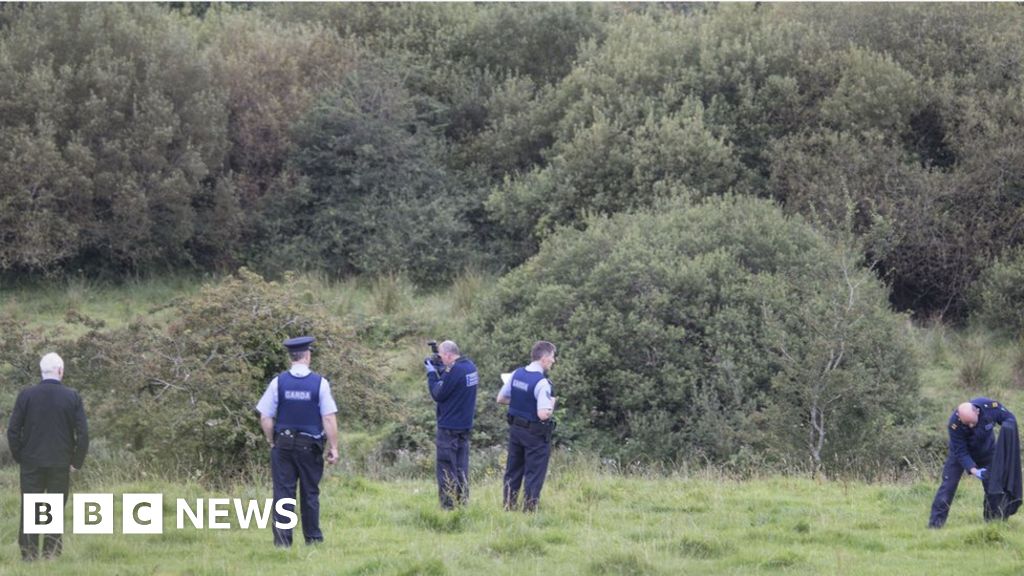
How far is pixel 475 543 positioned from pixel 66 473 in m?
3.66

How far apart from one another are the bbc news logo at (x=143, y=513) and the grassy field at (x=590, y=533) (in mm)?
231

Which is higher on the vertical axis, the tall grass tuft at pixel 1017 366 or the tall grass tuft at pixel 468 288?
the tall grass tuft at pixel 1017 366

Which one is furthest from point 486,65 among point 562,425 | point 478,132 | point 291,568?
point 291,568

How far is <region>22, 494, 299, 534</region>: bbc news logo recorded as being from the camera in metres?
11.2

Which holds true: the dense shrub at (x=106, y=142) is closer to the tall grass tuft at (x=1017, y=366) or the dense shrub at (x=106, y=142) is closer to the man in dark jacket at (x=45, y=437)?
the tall grass tuft at (x=1017, y=366)

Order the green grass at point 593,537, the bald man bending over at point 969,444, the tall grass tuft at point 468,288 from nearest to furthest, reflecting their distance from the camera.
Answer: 1. the green grass at point 593,537
2. the bald man bending over at point 969,444
3. the tall grass tuft at point 468,288

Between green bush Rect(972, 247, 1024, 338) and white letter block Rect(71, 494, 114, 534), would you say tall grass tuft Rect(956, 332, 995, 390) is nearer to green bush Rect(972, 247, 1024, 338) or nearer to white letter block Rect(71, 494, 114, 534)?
green bush Rect(972, 247, 1024, 338)

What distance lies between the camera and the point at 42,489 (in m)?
11.3

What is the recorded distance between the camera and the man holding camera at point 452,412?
13.0m

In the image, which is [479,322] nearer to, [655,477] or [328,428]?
[655,477]

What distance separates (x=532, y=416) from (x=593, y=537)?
4.64 ft

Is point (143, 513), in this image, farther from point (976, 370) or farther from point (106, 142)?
point (106, 142)

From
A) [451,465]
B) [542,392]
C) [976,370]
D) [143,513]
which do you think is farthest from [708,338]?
[143,513]

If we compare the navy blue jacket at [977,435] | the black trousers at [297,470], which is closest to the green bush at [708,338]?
the navy blue jacket at [977,435]
